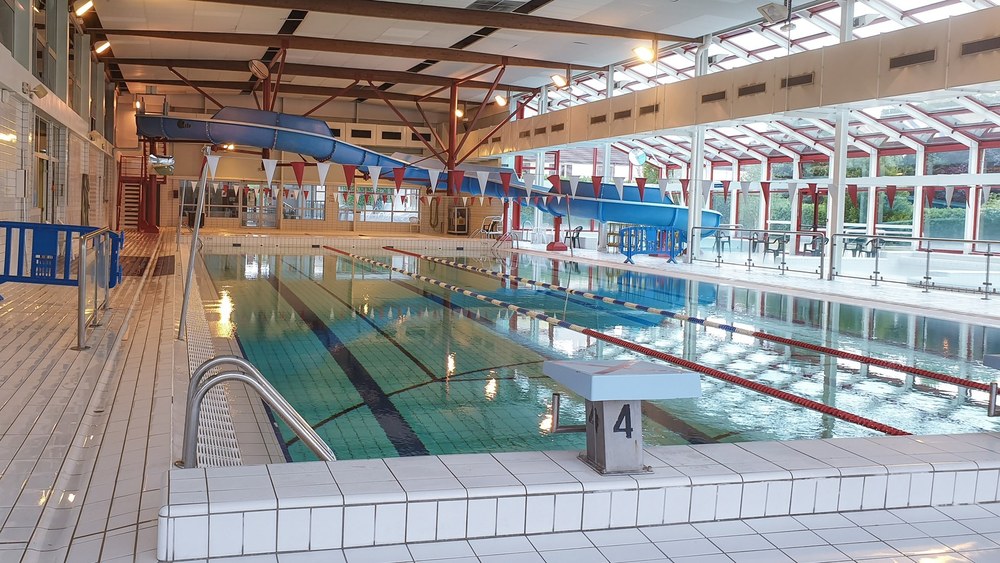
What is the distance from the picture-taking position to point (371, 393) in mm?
5570

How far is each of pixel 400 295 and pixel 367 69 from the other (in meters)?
9.82

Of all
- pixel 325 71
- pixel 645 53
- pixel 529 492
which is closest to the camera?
pixel 529 492

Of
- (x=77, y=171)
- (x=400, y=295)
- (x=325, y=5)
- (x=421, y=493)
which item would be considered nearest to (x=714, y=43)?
(x=325, y=5)

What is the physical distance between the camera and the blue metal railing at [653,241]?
16797 mm

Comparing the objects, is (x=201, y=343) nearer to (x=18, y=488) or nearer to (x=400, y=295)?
(x=18, y=488)

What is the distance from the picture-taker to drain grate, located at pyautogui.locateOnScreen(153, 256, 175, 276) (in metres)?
11.2

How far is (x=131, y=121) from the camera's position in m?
25.1

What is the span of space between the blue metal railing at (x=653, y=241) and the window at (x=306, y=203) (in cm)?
1285

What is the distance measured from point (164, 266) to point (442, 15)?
5.42 m

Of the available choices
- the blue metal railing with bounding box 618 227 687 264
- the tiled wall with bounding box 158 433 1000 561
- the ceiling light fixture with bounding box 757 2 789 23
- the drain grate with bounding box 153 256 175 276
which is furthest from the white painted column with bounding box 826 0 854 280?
the tiled wall with bounding box 158 433 1000 561

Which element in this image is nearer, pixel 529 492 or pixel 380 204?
pixel 529 492

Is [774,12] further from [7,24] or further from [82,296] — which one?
[82,296]

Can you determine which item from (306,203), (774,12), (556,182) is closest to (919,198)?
(556,182)

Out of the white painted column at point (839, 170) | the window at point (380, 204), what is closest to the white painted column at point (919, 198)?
the white painted column at point (839, 170)
